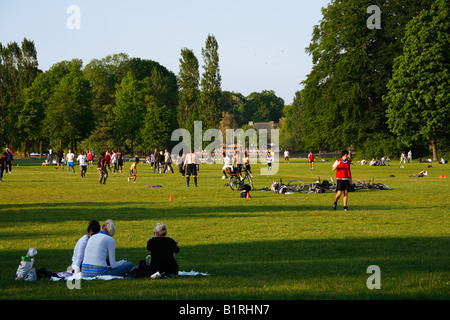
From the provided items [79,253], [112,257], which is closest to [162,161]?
[79,253]

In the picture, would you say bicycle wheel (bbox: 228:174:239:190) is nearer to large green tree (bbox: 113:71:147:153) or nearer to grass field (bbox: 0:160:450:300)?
grass field (bbox: 0:160:450:300)

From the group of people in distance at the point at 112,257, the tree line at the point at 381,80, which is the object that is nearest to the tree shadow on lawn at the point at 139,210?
the group of people in distance at the point at 112,257

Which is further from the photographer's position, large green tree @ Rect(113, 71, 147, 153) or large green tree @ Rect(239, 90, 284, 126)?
large green tree @ Rect(239, 90, 284, 126)

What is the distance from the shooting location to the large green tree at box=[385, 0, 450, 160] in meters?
55.5

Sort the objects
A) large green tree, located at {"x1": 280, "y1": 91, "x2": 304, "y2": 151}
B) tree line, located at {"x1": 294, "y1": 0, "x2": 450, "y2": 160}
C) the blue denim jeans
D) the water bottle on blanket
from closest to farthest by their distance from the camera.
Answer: the water bottle on blanket < the blue denim jeans < tree line, located at {"x1": 294, "y1": 0, "x2": 450, "y2": 160} < large green tree, located at {"x1": 280, "y1": 91, "x2": 304, "y2": 151}

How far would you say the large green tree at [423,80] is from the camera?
55.5m

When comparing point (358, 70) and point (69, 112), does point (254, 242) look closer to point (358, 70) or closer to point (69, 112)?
point (358, 70)

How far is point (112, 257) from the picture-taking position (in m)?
8.55

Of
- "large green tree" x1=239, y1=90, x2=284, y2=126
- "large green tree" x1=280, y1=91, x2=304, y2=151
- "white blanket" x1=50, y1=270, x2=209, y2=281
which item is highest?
"large green tree" x1=239, y1=90, x2=284, y2=126

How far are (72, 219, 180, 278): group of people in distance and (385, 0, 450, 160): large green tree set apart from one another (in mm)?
51740

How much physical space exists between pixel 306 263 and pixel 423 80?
5272 centimetres

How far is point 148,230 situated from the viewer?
538 inches

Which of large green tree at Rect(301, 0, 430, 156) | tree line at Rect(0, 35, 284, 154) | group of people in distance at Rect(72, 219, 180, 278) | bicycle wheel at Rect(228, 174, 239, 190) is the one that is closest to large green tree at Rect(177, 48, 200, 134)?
tree line at Rect(0, 35, 284, 154)
